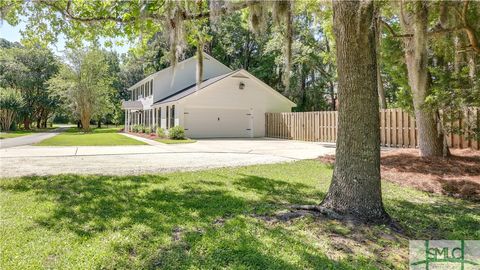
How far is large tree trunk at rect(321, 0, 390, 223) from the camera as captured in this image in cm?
407

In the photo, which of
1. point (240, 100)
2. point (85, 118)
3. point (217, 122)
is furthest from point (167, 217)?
point (85, 118)

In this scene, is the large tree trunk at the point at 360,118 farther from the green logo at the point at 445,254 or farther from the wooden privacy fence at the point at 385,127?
the wooden privacy fence at the point at 385,127

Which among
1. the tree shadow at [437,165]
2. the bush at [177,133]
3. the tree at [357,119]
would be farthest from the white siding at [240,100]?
the tree at [357,119]

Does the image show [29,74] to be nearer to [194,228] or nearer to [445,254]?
[194,228]

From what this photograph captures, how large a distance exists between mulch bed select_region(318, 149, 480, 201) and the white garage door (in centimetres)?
1238

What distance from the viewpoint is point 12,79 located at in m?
37.3

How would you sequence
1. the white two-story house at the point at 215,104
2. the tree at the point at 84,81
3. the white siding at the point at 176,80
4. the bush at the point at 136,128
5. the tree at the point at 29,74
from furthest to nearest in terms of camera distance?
the tree at the point at 29,74 → the tree at the point at 84,81 → the bush at the point at 136,128 → the white siding at the point at 176,80 → the white two-story house at the point at 215,104

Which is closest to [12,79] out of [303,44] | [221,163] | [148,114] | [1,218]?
[148,114]

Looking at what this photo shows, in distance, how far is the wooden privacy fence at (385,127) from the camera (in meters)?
9.07

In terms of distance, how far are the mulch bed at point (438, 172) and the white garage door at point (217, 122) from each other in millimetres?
12376

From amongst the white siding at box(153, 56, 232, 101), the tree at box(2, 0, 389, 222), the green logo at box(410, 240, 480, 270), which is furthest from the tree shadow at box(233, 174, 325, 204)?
the white siding at box(153, 56, 232, 101)

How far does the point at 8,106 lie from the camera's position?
3069 centimetres

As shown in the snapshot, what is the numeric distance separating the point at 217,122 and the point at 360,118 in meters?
18.5

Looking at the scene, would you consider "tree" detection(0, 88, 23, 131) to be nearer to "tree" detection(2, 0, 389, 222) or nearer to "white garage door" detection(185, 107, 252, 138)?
"white garage door" detection(185, 107, 252, 138)
